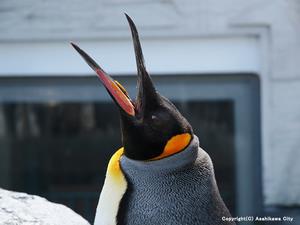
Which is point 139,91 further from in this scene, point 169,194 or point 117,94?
point 169,194

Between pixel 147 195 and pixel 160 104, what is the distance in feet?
0.63

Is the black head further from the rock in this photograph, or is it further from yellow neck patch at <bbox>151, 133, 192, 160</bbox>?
the rock

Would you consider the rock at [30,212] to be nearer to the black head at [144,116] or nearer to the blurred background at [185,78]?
the black head at [144,116]

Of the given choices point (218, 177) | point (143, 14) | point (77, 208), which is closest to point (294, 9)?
point (143, 14)

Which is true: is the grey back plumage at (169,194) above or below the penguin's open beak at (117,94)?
below

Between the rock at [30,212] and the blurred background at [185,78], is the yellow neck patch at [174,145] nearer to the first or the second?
the rock at [30,212]

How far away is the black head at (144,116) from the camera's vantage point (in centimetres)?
137

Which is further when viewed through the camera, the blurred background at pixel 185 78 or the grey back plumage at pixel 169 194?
the blurred background at pixel 185 78

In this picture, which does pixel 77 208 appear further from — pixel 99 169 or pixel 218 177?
pixel 218 177

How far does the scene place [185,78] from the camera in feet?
12.0

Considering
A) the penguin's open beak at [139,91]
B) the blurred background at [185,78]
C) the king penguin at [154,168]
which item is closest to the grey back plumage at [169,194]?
the king penguin at [154,168]

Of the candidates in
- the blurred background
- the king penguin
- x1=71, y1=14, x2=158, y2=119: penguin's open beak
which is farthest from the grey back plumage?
the blurred background

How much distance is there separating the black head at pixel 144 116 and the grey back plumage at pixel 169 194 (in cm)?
4

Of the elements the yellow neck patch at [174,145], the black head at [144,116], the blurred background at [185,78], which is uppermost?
the black head at [144,116]
